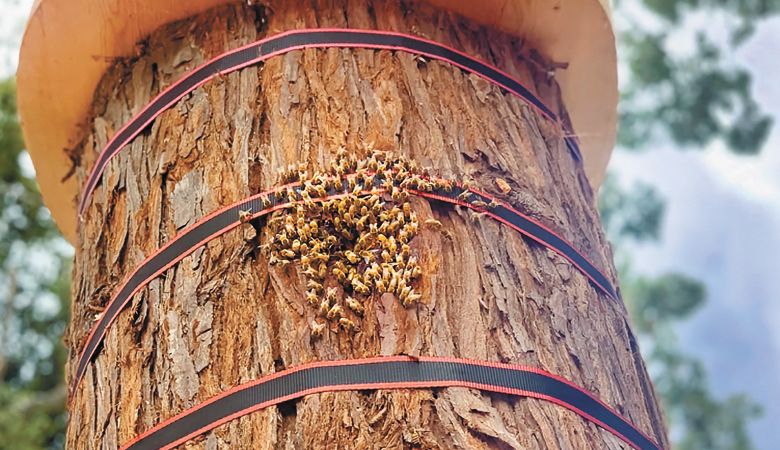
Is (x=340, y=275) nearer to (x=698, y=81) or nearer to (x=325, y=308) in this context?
(x=325, y=308)

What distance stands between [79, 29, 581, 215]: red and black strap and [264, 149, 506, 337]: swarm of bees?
1.30 ft

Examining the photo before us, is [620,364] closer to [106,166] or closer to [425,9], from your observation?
[425,9]

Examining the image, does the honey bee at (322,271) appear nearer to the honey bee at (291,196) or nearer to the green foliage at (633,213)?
the honey bee at (291,196)

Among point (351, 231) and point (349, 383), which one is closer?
point (349, 383)

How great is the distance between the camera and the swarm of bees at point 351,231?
1.74 metres

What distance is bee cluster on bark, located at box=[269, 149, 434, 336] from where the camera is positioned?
5.71ft

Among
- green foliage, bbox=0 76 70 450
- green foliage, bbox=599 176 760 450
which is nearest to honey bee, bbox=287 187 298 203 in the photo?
green foliage, bbox=0 76 70 450

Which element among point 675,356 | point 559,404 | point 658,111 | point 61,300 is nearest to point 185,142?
point 559,404

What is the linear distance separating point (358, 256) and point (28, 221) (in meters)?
8.08

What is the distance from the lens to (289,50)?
2.20 meters

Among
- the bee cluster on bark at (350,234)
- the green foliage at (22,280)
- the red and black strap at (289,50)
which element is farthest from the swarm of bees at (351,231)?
the green foliage at (22,280)

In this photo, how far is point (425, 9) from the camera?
237 centimetres

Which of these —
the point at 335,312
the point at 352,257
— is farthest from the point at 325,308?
the point at 352,257

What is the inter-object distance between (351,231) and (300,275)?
134 mm
